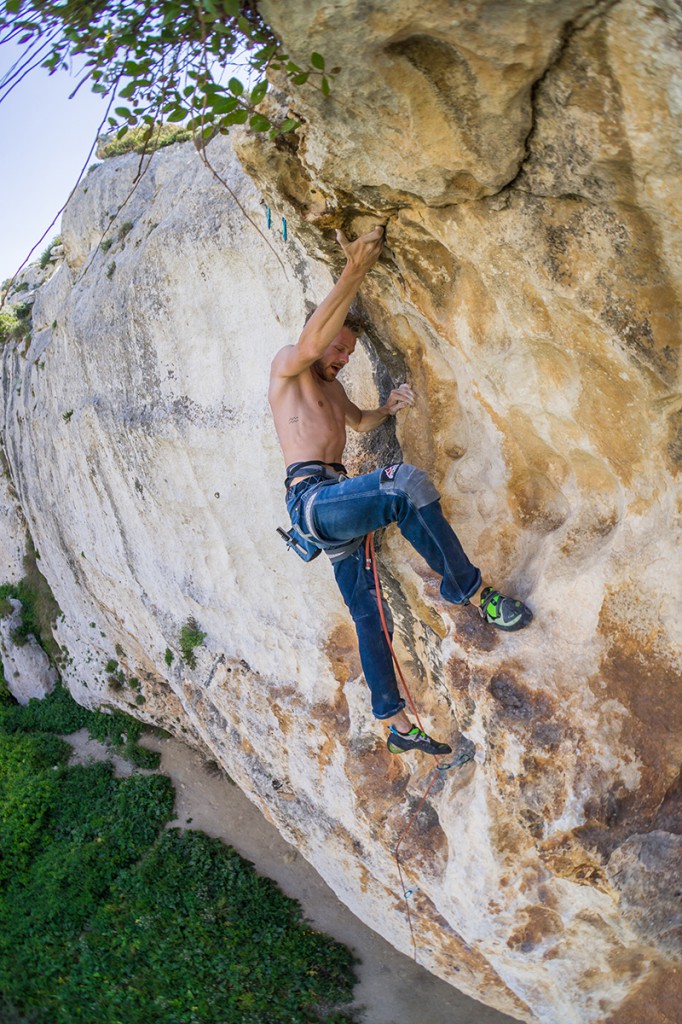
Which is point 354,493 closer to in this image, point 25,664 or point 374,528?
point 374,528

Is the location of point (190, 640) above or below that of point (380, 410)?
below

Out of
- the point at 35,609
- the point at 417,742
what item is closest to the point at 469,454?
the point at 417,742

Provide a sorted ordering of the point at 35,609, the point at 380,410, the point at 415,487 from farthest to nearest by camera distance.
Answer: the point at 35,609 < the point at 380,410 < the point at 415,487

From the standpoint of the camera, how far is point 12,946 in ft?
34.3

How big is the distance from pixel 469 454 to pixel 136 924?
749 cm

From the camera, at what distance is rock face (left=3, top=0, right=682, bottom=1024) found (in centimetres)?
349

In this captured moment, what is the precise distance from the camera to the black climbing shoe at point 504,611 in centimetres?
490

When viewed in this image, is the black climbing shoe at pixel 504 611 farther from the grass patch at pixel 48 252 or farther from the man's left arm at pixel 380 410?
the grass patch at pixel 48 252

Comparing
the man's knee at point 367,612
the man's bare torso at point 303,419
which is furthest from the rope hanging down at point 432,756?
the man's bare torso at point 303,419

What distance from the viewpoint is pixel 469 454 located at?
548 centimetres

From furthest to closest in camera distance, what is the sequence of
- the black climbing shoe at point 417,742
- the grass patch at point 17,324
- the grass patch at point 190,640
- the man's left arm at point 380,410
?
1. the grass patch at point 17,324
2. the grass patch at point 190,640
3. the man's left arm at point 380,410
4. the black climbing shoe at point 417,742

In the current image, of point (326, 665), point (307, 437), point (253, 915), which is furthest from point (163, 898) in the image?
point (307, 437)

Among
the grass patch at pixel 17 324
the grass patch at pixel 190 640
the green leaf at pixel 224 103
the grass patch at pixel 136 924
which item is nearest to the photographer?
the green leaf at pixel 224 103

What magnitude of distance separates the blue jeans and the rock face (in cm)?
37
